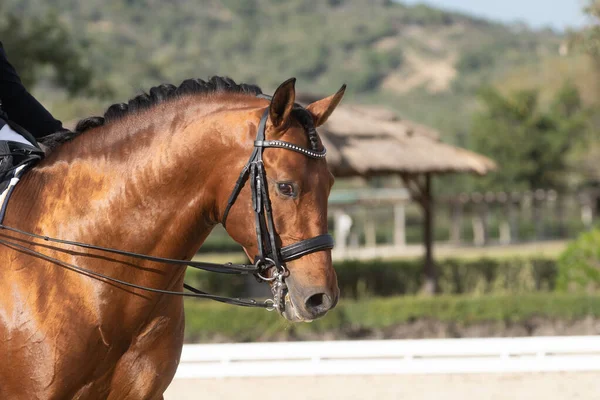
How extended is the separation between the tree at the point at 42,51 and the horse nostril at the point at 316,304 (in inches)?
670

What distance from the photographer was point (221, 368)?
9180 millimetres

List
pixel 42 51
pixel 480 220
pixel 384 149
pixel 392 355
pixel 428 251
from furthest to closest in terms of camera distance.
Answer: pixel 480 220, pixel 42 51, pixel 428 251, pixel 384 149, pixel 392 355

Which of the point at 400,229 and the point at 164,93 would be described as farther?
the point at 400,229

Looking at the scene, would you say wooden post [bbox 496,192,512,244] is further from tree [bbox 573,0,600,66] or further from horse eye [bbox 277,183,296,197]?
horse eye [bbox 277,183,296,197]

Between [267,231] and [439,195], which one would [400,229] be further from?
[267,231]

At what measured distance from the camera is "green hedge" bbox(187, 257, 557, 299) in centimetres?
1492

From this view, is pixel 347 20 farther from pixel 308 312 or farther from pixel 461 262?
pixel 308 312

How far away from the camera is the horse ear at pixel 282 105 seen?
9.59 ft

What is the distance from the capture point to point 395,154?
1441cm

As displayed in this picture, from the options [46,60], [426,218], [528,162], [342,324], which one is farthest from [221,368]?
[528,162]

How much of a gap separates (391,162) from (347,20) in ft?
431

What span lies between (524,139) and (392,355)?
28.2 meters

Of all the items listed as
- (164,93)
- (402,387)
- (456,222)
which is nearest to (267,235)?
(164,93)

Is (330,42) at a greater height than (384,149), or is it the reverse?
(330,42)
